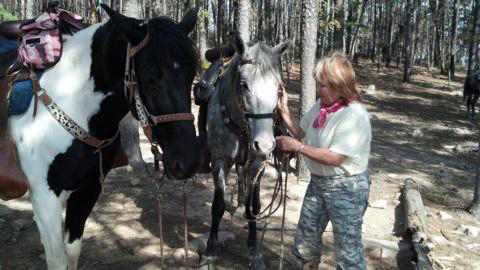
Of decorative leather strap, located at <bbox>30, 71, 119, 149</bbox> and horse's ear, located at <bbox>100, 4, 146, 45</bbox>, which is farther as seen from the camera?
decorative leather strap, located at <bbox>30, 71, 119, 149</bbox>

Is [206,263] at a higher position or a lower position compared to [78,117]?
lower

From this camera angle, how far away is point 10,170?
2459 mm

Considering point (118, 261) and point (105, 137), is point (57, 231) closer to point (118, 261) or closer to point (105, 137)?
point (105, 137)

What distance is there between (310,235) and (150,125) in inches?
62.5

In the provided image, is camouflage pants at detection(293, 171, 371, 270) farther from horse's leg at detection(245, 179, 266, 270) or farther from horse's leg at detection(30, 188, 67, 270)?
horse's leg at detection(30, 188, 67, 270)

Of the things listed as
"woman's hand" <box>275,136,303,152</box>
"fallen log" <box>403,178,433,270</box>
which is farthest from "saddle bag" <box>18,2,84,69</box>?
"fallen log" <box>403,178,433,270</box>

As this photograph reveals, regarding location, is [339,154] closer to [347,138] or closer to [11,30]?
[347,138]

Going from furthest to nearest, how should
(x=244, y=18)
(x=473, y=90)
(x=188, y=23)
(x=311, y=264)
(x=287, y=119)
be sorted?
(x=473, y=90) < (x=244, y=18) < (x=287, y=119) < (x=311, y=264) < (x=188, y=23)

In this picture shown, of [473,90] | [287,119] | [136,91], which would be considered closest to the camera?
[136,91]

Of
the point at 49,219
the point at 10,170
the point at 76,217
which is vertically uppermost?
the point at 10,170

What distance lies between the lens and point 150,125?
85.8 inches

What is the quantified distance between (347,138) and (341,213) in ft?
1.80

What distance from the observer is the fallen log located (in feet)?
12.6

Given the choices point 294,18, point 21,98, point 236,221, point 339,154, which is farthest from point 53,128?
point 294,18
